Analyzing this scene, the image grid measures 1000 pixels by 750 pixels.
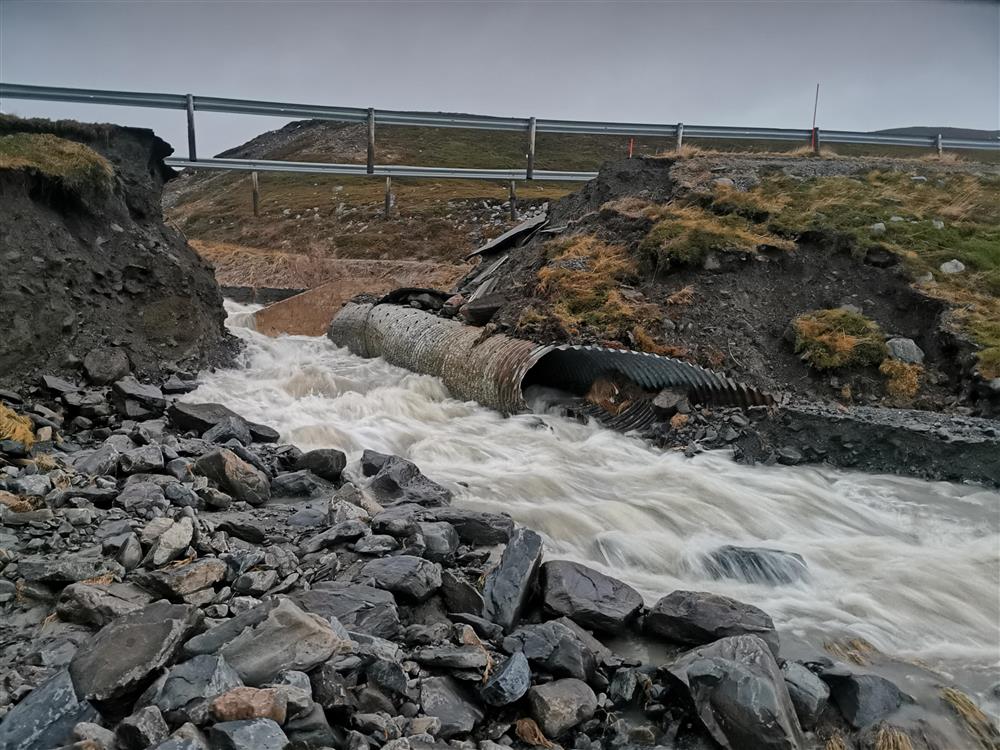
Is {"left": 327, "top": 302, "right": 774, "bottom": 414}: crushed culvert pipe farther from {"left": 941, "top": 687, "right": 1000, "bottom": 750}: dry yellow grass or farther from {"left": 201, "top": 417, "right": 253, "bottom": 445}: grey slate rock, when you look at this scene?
{"left": 941, "top": 687, "right": 1000, "bottom": 750}: dry yellow grass

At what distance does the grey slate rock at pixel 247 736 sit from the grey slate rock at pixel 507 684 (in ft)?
4.21

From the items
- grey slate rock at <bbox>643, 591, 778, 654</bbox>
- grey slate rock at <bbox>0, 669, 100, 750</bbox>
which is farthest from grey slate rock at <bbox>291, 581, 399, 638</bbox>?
grey slate rock at <bbox>643, 591, 778, 654</bbox>

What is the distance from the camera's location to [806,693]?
417cm

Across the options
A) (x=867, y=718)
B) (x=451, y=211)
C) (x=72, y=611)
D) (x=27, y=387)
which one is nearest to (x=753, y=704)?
(x=867, y=718)

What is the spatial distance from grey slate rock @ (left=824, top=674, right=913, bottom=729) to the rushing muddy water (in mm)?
825

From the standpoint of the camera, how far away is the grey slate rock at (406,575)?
4781mm

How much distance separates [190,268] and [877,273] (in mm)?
14536

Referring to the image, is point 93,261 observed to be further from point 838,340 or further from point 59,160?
point 838,340

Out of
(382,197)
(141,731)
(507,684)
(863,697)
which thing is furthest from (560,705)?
(382,197)

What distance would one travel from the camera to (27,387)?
934cm

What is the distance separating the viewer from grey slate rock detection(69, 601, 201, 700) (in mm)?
3221

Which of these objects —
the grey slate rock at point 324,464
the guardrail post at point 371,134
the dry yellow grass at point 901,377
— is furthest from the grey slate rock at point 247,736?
the guardrail post at point 371,134

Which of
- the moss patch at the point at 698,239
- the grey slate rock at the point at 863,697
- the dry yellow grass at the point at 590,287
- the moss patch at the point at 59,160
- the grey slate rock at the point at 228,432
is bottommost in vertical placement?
the grey slate rock at the point at 863,697

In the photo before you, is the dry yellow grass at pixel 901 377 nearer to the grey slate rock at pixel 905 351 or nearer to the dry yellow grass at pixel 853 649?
the grey slate rock at pixel 905 351
